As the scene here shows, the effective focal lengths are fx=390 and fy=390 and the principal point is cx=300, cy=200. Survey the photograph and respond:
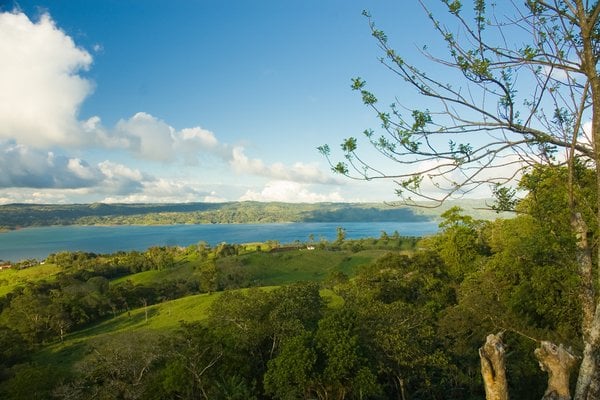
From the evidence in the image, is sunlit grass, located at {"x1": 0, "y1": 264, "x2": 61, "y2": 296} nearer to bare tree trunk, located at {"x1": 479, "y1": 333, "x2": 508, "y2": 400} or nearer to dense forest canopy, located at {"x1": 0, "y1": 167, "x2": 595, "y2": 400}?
dense forest canopy, located at {"x1": 0, "y1": 167, "x2": 595, "y2": 400}

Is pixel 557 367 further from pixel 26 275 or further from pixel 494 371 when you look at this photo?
pixel 26 275

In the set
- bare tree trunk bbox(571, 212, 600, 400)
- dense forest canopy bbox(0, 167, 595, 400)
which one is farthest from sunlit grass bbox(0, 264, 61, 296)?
bare tree trunk bbox(571, 212, 600, 400)

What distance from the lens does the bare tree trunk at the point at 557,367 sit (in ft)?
16.3

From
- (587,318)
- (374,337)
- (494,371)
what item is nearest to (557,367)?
(494,371)

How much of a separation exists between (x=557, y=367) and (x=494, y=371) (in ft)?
2.49

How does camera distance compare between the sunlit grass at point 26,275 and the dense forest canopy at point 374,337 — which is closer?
the dense forest canopy at point 374,337

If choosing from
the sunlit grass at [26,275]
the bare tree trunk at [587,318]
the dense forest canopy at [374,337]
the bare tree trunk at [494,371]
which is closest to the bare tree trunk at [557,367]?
the bare tree trunk at [587,318]

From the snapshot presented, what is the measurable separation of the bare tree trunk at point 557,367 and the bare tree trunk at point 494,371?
0.47 meters

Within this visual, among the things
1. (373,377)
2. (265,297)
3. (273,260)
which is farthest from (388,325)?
(273,260)

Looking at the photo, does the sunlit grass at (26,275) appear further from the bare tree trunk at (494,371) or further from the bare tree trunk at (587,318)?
the bare tree trunk at (587,318)

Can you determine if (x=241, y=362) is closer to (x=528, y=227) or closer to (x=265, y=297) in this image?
(x=265, y=297)

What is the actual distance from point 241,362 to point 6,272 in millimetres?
105768

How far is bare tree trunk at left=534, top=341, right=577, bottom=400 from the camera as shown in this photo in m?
4.98

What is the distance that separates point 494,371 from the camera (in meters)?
5.28
